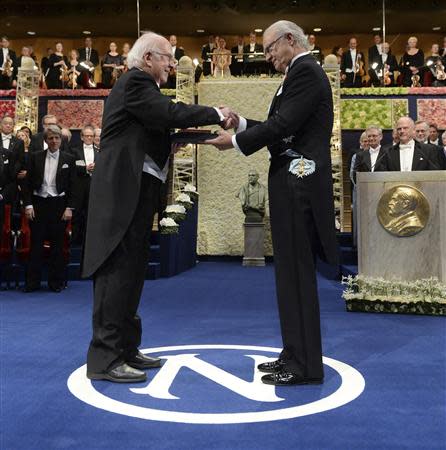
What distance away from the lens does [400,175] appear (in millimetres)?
4621

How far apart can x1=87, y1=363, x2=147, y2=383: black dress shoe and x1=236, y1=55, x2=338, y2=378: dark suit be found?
68 cm

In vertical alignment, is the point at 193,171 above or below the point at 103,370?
above

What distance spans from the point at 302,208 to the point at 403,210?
7.70 feet

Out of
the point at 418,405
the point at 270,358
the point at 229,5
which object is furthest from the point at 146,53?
the point at 229,5

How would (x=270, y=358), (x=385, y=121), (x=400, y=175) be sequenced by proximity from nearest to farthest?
(x=270, y=358) < (x=400, y=175) < (x=385, y=121)

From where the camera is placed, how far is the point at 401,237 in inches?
184

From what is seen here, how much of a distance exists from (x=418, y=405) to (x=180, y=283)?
4708 millimetres

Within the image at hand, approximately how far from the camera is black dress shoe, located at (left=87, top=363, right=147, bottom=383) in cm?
256

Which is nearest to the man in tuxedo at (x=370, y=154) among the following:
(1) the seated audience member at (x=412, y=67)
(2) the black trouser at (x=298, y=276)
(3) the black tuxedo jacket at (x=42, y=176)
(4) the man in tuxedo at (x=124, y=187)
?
(3) the black tuxedo jacket at (x=42, y=176)

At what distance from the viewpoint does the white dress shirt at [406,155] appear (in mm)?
6164

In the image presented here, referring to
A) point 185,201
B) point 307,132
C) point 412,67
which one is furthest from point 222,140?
point 412,67

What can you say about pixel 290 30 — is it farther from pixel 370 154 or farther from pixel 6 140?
pixel 6 140

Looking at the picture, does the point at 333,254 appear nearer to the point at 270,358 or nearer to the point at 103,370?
the point at 270,358

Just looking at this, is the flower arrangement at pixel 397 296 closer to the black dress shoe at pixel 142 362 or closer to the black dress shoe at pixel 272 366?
the black dress shoe at pixel 272 366
